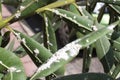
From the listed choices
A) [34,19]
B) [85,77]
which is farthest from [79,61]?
[85,77]

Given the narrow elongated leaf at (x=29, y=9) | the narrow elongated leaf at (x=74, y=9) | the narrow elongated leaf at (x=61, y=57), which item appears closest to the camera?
the narrow elongated leaf at (x=61, y=57)

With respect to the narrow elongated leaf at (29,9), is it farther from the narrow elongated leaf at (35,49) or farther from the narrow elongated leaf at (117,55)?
the narrow elongated leaf at (117,55)

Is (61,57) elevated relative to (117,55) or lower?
elevated

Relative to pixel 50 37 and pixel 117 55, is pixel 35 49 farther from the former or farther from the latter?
pixel 117 55

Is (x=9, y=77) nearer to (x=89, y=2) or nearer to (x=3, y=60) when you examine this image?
(x=3, y=60)

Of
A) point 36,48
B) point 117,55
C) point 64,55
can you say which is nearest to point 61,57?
point 64,55

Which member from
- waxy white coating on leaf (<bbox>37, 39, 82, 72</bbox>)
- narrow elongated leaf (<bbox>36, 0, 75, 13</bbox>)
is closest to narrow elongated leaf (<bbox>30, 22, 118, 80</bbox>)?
waxy white coating on leaf (<bbox>37, 39, 82, 72</bbox>)

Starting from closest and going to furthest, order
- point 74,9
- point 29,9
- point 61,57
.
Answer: point 61,57
point 29,9
point 74,9

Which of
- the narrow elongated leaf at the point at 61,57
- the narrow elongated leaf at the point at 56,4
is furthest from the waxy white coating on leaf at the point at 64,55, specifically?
the narrow elongated leaf at the point at 56,4
